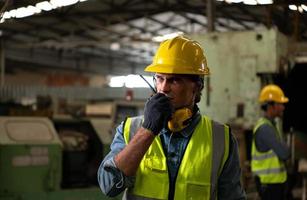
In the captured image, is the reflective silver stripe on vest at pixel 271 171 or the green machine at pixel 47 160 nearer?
the green machine at pixel 47 160

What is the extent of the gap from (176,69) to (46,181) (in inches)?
110

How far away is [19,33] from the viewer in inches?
512

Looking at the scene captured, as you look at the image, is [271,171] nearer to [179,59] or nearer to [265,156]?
[265,156]

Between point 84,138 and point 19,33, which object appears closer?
Answer: point 84,138

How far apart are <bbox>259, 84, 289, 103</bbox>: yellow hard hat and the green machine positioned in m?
1.67

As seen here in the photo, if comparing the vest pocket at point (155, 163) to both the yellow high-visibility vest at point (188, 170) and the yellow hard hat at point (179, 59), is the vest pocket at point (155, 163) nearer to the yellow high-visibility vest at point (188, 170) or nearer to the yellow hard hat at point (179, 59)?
the yellow high-visibility vest at point (188, 170)

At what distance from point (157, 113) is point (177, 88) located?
0.55 ft

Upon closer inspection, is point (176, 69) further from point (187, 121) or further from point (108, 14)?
point (108, 14)

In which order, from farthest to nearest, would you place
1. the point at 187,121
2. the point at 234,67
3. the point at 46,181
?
1. the point at 234,67
2. the point at 46,181
3. the point at 187,121

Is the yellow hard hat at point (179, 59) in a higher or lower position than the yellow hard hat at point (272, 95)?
higher

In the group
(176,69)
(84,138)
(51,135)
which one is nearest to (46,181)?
(51,135)

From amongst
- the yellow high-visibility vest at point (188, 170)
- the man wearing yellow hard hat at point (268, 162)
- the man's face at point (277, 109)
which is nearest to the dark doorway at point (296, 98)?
the man's face at point (277, 109)

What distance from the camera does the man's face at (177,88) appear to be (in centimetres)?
170

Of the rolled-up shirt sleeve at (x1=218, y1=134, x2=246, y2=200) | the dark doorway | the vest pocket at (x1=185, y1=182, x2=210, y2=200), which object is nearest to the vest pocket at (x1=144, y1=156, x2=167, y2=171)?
the vest pocket at (x1=185, y1=182, x2=210, y2=200)
